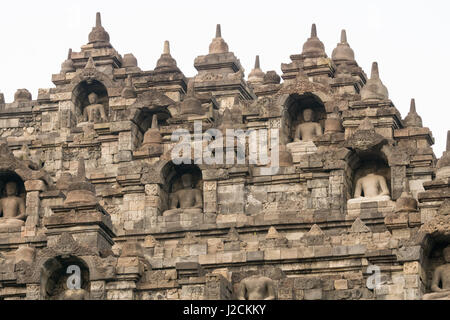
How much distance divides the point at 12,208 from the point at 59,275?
9.52 meters

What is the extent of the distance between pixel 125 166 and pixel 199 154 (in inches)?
119

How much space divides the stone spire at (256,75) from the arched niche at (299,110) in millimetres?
8337

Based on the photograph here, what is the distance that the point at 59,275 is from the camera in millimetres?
85812

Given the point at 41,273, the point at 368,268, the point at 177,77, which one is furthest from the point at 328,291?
the point at 177,77

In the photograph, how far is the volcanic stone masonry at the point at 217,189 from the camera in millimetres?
83250

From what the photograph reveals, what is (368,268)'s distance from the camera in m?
82.5

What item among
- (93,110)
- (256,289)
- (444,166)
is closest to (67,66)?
(93,110)

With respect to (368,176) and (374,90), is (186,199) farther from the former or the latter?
(374,90)

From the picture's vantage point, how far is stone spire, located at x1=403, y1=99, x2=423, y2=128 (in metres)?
94.7

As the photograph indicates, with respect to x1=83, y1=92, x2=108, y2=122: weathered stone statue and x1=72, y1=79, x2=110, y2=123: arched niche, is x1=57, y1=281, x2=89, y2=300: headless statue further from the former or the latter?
x1=72, y1=79, x2=110, y2=123: arched niche

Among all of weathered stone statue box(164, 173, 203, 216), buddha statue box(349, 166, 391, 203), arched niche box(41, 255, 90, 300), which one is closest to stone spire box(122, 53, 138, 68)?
weathered stone statue box(164, 173, 203, 216)

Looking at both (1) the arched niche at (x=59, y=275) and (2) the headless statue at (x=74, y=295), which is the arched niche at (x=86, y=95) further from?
(2) the headless statue at (x=74, y=295)

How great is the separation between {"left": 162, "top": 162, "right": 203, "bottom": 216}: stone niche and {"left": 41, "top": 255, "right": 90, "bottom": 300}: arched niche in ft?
27.6

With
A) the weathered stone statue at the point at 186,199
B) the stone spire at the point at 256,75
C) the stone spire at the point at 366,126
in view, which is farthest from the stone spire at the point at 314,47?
the weathered stone statue at the point at 186,199
